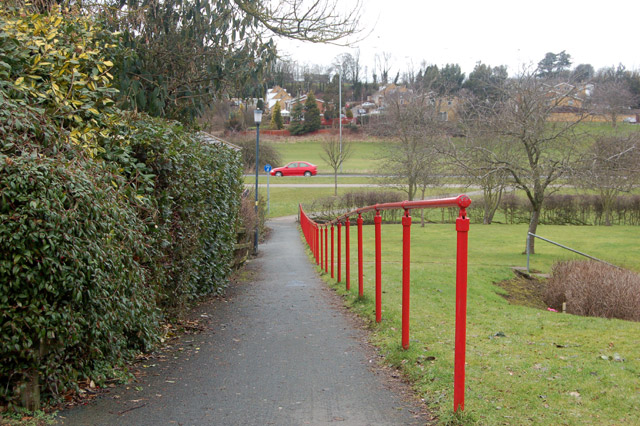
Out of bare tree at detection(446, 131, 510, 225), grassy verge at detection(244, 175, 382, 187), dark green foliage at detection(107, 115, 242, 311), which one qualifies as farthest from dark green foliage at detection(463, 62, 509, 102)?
dark green foliage at detection(107, 115, 242, 311)

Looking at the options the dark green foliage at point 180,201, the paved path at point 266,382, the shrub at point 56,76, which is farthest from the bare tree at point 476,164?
the shrub at point 56,76

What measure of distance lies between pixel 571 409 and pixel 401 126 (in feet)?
112

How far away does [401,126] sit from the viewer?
3691 cm

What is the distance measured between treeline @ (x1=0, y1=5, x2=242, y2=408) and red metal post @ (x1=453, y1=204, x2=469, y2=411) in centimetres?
226

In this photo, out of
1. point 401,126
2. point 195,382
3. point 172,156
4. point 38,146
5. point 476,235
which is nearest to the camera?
point 38,146

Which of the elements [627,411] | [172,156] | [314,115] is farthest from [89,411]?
[314,115]

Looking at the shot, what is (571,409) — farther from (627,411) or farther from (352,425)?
(352,425)

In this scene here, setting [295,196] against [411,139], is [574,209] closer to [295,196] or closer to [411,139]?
[411,139]

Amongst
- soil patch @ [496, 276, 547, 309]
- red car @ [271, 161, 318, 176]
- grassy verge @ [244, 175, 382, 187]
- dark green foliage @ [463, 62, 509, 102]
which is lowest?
soil patch @ [496, 276, 547, 309]

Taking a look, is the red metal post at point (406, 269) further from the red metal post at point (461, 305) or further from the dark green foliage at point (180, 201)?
the dark green foliage at point (180, 201)

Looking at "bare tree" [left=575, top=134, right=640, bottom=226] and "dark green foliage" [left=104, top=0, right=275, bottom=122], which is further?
"bare tree" [left=575, top=134, right=640, bottom=226]

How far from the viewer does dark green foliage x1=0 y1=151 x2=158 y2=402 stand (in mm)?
3404

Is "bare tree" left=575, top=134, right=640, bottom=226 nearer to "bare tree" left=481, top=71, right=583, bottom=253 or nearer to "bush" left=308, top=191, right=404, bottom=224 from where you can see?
→ "bare tree" left=481, top=71, right=583, bottom=253

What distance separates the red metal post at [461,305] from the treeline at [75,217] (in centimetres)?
226
